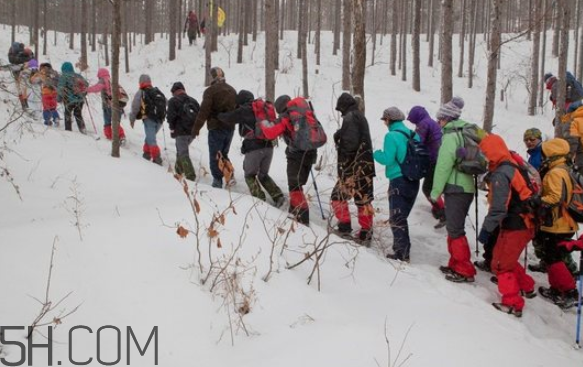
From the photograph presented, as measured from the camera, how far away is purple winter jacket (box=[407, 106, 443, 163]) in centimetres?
634

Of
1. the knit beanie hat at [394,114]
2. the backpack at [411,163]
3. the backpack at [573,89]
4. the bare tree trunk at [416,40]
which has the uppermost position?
the bare tree trunk at [416,40]

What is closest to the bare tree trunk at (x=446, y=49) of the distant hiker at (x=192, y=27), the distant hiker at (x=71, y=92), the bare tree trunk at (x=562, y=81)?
the bare tree trunk at (x=562, y=81)

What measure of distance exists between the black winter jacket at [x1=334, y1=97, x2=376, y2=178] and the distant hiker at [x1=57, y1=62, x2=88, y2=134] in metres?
3.54

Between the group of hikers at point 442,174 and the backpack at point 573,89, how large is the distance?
3.17 metres

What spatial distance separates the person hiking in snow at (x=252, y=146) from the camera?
6617 millimetres

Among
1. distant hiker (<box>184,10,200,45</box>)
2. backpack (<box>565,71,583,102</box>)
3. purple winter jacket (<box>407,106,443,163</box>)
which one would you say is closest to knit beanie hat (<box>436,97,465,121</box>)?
purple winter jacket (<box>407,106,443,163</box>)

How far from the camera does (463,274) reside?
5.41 m

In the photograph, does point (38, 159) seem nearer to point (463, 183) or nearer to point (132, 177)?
point (132, 177)

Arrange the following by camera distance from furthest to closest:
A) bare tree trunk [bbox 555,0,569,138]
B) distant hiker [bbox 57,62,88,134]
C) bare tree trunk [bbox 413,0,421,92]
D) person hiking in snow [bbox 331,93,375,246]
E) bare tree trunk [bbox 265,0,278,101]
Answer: bare tree trunk [bbox 413,0,421,92] < bare tree trunk [bbox 265,0,278,101] < bare tree trunk [bbox 555,0,569,138] < person hiking in snow [bbox 331,93,375,246] < distant hiker [bbox 57,62,88,134]

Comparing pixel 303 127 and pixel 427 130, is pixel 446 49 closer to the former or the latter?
pixel 427 130

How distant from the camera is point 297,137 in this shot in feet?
20.0

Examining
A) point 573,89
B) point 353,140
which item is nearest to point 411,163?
point 353,140

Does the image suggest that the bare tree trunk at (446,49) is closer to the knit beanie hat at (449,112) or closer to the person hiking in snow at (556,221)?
the knit beanie hat at (449,112)

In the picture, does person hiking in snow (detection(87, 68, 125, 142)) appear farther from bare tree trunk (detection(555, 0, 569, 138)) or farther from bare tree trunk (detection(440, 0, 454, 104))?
bare tree trunk (detection(555, 0, 569, 138))
